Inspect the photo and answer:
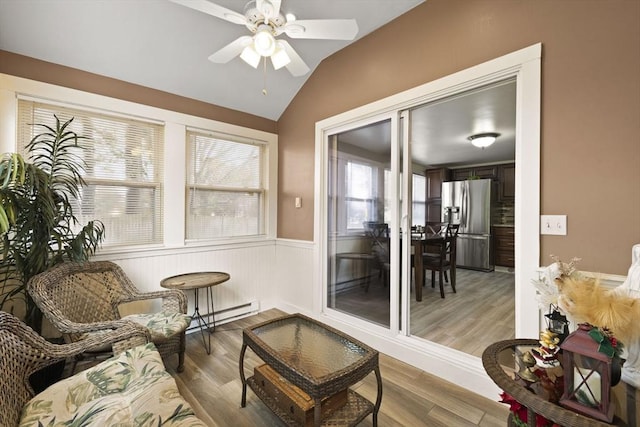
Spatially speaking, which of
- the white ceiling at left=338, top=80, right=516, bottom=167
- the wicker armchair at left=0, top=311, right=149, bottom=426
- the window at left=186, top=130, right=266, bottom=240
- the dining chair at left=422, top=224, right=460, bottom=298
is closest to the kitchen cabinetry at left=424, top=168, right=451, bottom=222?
the white ceiling at left=338, top=80, right=516, bottom=167

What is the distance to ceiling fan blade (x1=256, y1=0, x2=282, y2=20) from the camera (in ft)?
4.75

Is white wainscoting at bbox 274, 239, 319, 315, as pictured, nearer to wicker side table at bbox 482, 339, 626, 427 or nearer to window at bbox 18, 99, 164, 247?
window at bbox 18, 99, 164, 247

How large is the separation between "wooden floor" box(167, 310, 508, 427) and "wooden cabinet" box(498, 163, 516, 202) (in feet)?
14.9

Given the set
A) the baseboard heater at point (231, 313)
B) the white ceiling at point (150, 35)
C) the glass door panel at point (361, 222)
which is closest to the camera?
the white ceiling at point (150, 35)

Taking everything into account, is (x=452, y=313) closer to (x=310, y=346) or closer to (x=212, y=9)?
(x=310, y=346)

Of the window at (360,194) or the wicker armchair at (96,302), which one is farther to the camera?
the window at (360,194)

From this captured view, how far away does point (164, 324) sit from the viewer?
6.31 feet

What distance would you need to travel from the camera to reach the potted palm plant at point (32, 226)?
1568 millimetres

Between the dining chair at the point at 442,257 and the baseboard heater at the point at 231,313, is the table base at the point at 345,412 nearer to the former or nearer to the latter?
the baseboard heater at the point at 231,313

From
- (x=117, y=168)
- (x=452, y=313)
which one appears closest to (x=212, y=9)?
(x=117, y=168)

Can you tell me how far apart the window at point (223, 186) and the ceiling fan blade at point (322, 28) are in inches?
71.5

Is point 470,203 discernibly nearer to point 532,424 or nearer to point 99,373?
point 532,424

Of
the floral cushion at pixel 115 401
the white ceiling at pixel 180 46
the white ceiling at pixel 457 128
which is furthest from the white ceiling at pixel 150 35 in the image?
the floral cushion at pixel 115 401

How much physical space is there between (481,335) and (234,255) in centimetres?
276
